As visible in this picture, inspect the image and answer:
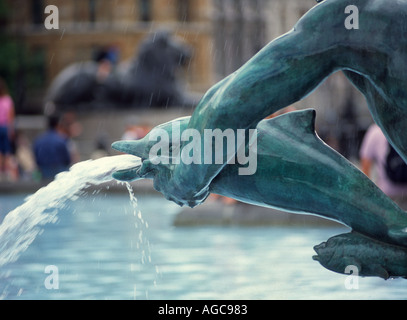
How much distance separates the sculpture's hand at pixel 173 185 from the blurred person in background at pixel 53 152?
9.88 m

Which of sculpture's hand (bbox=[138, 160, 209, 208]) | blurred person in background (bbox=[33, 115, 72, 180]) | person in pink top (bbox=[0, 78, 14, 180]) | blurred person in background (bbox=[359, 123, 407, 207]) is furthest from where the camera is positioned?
person in pink top (bbox=[0, 78, 14, 180])

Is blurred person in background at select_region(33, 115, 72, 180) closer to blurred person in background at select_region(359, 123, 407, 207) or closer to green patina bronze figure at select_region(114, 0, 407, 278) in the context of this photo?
blurred person in background at select_region(359, 123, 407, 207)

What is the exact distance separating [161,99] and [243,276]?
56.3 feet

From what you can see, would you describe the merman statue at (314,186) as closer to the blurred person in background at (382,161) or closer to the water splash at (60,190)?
the water splash at (60,190)

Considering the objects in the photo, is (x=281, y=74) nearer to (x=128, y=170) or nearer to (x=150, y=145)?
(x=150, y=145)

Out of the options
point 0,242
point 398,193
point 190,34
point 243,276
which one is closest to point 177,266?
point 243,276

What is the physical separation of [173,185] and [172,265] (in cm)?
410

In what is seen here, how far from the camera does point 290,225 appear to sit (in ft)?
29.5

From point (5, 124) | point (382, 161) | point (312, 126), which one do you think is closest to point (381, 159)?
point (382, 161)

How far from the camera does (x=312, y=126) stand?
2.72m

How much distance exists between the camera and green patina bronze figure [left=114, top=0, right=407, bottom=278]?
2.45 meters

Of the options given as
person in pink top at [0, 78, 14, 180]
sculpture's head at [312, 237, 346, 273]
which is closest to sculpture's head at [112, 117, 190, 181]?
sculpture's head at [312, 237, 346, 273]

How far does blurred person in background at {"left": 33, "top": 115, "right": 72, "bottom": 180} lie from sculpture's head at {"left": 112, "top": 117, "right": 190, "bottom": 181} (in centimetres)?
978

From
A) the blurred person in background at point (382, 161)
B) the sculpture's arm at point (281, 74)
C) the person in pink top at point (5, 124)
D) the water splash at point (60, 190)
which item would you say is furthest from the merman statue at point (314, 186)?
the person in pink top at point (5, 124)
